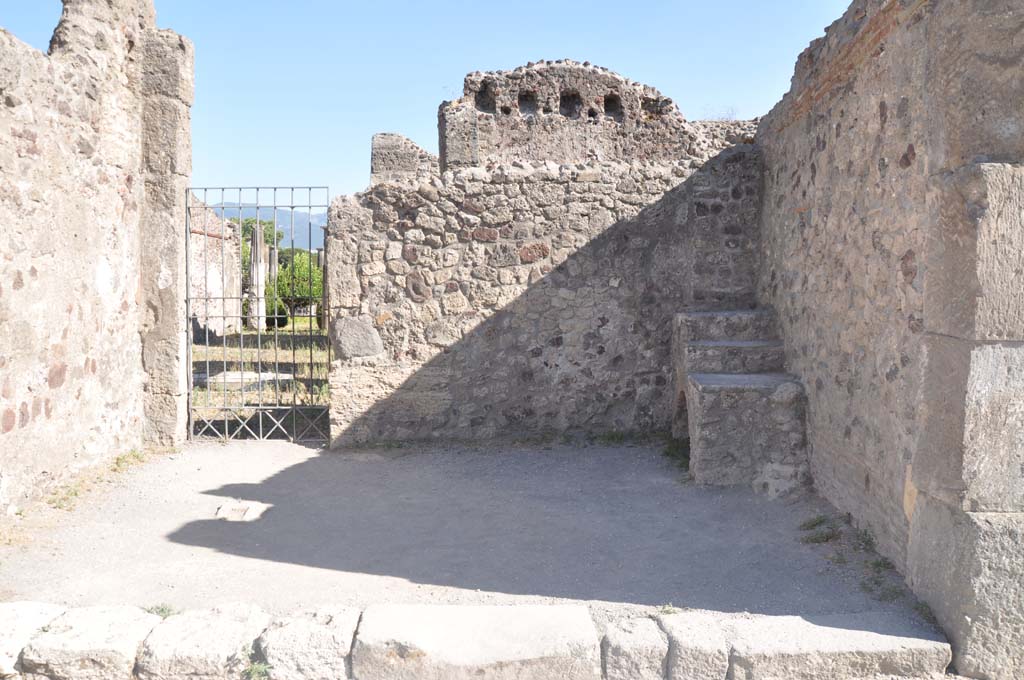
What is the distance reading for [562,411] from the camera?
732 centimetres

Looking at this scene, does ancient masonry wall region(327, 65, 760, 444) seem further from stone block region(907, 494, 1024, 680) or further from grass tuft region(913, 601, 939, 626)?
stone block region(907, 494, 1024, 680)

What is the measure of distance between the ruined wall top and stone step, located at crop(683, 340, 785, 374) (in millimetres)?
7592

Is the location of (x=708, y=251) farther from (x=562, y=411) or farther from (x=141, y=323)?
(x=141, y=323)

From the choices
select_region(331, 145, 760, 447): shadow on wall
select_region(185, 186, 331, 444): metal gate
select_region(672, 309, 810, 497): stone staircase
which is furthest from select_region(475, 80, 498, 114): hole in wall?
select_region(672, 309, 810, 497): stone staircase

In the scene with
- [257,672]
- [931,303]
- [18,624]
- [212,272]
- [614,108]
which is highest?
[614,108]

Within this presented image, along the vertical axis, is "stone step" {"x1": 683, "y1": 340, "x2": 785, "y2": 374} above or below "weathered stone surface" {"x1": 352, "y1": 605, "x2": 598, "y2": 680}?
above

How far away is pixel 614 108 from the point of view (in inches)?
546

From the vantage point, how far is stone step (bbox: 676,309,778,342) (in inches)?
258

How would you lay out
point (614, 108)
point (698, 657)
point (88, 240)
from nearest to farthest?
point (698, 657) < point (88, 240) < point (614, 108)

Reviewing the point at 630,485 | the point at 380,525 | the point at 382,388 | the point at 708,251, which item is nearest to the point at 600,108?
the point at 708,251

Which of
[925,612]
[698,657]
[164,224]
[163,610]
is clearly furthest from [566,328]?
[163,610]

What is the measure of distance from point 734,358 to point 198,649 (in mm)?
4437

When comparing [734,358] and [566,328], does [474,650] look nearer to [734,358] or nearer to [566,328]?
[734,358]

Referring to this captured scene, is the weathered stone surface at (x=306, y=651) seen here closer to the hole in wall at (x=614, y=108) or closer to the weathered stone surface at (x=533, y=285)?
the weathered stone surface at (x=533, y=285)
